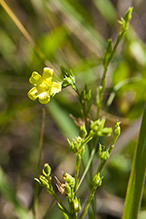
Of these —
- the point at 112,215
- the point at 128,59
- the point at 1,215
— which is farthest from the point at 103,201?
the point at 128,59

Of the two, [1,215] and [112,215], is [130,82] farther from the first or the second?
[1,215]

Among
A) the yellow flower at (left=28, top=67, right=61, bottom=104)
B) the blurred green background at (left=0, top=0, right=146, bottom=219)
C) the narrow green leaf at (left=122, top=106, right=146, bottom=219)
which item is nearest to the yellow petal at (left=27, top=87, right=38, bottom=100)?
the yellow flower at (left=28, top=67, right=61, bottom=104)

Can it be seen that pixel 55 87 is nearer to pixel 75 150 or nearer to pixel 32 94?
pixel 32 94

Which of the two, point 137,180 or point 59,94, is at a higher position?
point 59,94

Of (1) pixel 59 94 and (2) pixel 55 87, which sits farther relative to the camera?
(1) pixel 59 94

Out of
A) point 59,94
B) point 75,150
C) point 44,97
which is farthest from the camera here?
point 59,94

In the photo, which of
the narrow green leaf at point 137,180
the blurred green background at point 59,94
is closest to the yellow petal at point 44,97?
the narrow green leaf at point 137,180

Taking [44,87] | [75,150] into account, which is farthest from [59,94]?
[75,150]
